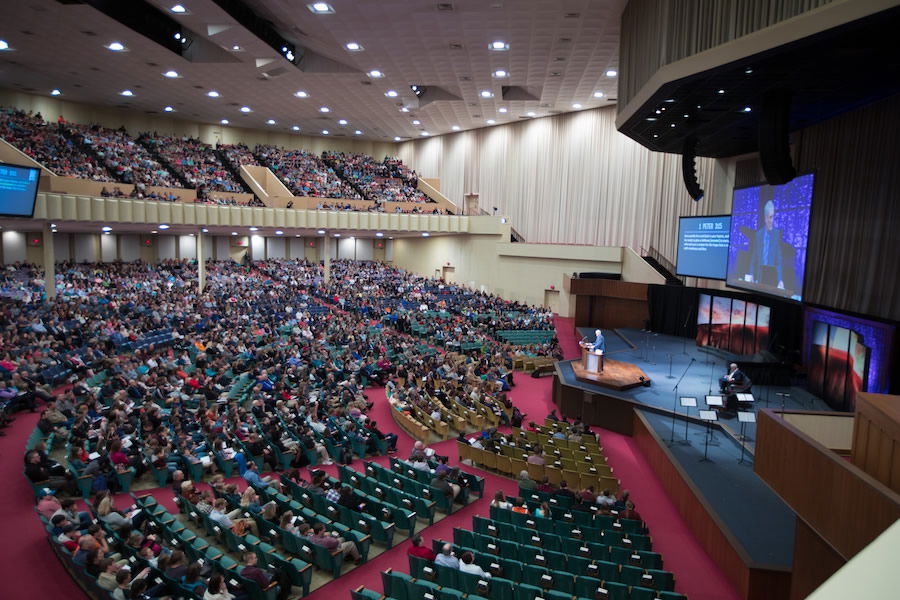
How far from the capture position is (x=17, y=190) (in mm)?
17219

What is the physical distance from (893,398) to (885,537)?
459 centimetres

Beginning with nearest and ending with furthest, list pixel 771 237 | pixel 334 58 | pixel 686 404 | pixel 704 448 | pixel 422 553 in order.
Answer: pixel 422 553, pixel 686 404, pixel 704 448, pixel 771 237, pixel 334 58

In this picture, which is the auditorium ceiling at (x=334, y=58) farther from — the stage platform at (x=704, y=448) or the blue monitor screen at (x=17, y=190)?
the stage platform at (x=704, y=448)

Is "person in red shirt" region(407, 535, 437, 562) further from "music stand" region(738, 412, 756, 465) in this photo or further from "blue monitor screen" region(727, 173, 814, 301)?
"blue monitor screen" region(727, 173, 814, 301)

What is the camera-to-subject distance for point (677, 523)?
30.7 feet

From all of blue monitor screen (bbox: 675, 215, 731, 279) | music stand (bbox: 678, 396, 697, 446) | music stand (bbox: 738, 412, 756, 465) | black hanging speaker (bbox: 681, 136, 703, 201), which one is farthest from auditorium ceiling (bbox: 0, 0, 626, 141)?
music stand (bbox: 738, 412, 756, 465)

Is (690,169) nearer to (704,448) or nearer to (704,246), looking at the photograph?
(704,246)

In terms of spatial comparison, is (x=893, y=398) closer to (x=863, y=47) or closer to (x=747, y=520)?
(x=747, y=520)

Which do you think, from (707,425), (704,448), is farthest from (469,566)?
(707,425)

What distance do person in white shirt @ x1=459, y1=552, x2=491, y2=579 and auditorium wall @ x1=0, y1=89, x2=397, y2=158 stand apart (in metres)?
36.1

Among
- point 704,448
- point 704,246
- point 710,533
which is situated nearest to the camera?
point 710,533

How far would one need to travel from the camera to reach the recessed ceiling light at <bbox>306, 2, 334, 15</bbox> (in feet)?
55.3

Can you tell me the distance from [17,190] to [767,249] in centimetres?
2097

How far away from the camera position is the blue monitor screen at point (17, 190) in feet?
55.3
